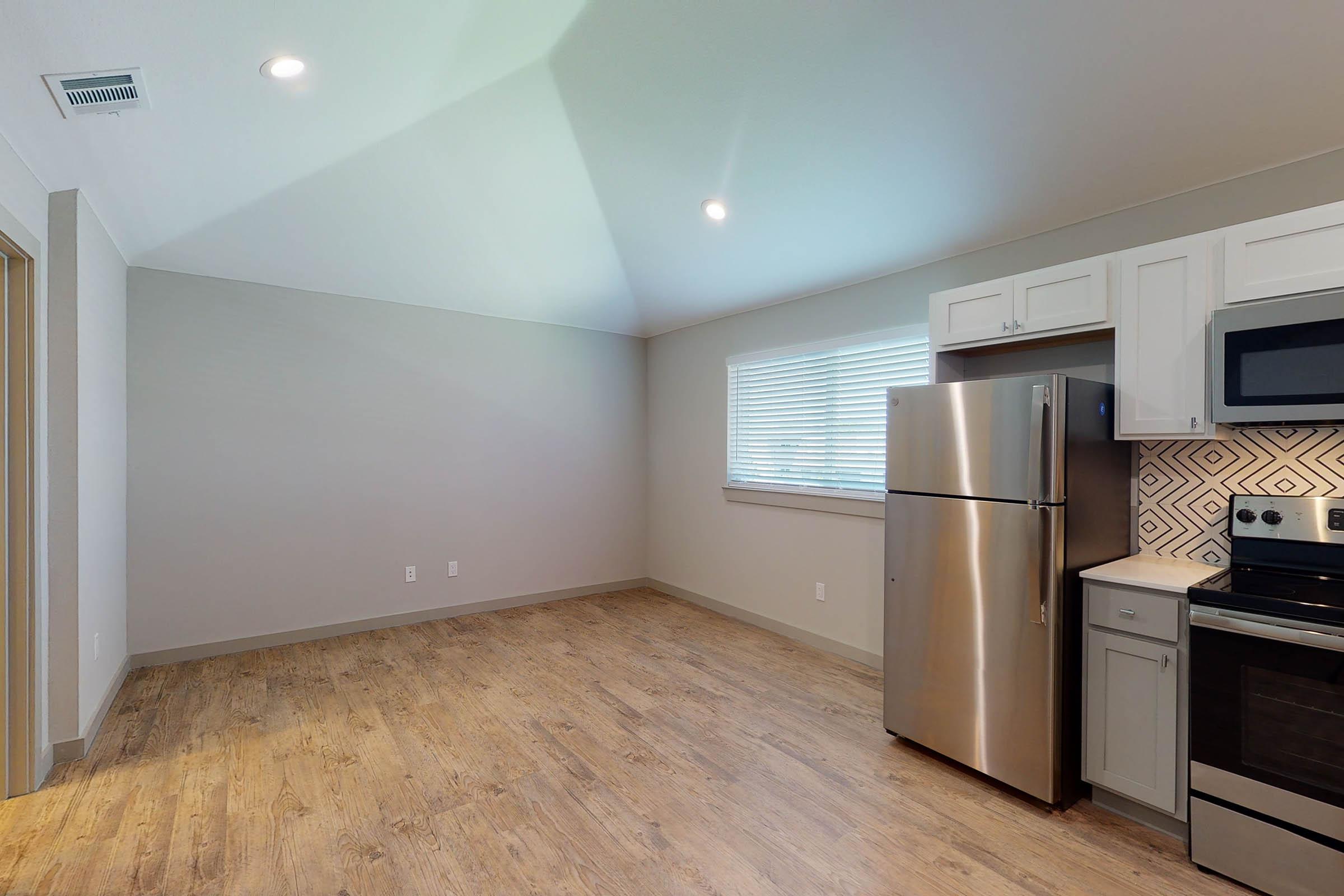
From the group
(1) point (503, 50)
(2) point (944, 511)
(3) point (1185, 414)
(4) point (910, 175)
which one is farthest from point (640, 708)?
(1) point (503, 50)

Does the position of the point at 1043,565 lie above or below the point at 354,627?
above

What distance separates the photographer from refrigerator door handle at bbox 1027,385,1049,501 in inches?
95.4

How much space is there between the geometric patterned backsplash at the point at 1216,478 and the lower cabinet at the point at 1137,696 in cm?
60

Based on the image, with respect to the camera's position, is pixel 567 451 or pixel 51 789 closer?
pixel 51 789

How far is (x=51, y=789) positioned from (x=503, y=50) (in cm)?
364

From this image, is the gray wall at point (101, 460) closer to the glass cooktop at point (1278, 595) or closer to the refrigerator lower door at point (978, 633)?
the refrigerator lower door at point (978, 633)

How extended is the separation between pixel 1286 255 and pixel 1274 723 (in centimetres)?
152

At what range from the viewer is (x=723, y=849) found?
2.21 m

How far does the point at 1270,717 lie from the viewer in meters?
1.97

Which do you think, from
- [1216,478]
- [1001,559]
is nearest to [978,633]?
[1001,559]

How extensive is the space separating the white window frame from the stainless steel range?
5.25ft

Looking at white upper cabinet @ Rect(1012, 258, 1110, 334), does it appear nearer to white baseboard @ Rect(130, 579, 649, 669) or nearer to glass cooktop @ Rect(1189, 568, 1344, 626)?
glass cooktop @ Rect(1189, 568, 1344, 626)

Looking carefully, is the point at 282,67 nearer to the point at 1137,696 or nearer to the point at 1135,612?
the point at 1135,612

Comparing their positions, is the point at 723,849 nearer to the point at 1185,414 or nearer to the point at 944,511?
the point at 944,511
